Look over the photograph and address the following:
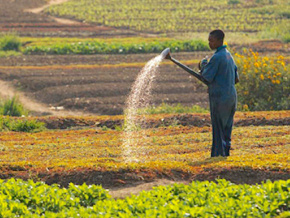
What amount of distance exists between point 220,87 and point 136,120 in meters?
6.76

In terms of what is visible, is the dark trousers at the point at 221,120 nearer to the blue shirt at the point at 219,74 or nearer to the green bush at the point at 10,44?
the blue shirt at the point at 219,74

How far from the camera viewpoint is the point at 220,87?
29.2 ft

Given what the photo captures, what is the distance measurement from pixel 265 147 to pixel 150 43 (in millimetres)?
21375

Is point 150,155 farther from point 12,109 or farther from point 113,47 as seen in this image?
point 113,47

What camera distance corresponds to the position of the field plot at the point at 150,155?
8.20m

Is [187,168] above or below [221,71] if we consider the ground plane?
below

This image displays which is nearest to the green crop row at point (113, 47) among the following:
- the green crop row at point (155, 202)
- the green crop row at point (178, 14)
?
the green crop row at point (178, 14)

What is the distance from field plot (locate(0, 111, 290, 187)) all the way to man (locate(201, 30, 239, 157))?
41 centimetres

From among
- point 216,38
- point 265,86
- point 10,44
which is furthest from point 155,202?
point 10,44

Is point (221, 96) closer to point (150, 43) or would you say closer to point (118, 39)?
point (150, 43)

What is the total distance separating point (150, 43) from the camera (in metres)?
31.4

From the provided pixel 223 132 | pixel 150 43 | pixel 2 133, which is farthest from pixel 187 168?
pixel 150 43

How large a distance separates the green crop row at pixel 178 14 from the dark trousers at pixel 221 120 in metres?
31.7

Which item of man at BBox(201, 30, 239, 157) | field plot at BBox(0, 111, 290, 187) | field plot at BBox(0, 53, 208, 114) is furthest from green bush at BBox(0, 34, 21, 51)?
man at BBox(201, 30, 239, 157)
